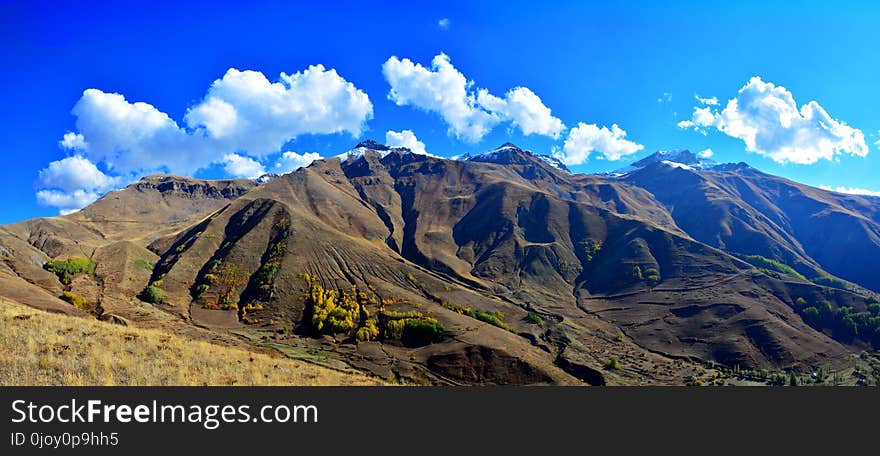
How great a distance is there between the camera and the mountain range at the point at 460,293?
2574 inches

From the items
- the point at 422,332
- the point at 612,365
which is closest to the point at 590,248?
the point at 612,365

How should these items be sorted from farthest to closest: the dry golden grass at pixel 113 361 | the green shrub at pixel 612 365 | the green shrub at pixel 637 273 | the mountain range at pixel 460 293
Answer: the green shrub at pixel 637 273 < the green shrub at pixel 612 365 < the mountain range at pixel 460 293 < the dry golden grass at pixel 113 361

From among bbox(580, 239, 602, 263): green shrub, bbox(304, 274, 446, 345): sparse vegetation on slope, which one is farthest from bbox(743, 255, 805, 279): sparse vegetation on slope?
bbox(304, 274, 446, 345): sparse vegetation on slope

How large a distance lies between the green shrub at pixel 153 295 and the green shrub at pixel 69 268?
11.5m

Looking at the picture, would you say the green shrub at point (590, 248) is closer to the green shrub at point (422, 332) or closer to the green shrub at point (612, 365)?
the green shrub at point (612, 365)

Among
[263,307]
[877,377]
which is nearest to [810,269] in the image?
[877,377]

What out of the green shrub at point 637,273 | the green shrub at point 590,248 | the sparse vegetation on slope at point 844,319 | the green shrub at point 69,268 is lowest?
the sparse vegetation on slope at point 844,319

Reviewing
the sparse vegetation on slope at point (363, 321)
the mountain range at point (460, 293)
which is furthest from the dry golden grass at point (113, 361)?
the sparse vegetation on slope at point (363, 321)

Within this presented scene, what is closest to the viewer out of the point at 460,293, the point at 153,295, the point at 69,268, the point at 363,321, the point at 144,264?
the point at 363,321

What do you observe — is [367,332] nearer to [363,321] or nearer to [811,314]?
[363,321]

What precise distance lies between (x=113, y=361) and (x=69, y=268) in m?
87.7

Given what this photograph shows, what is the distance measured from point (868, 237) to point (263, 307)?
806ft

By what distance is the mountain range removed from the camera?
214 feet

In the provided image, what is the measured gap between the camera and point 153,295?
3120 inches
